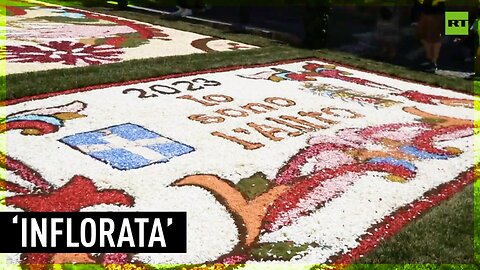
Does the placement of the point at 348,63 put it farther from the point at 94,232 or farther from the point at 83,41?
the point at 94,232

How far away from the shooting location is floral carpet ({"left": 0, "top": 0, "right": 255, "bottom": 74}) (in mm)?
9266

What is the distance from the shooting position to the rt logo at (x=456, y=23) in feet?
35.1

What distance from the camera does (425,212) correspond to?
4.50 m

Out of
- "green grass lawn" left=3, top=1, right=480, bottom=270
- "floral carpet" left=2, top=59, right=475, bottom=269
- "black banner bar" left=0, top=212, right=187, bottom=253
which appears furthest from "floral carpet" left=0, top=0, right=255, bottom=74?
"black banner bar" left=0, top=212, right=187, bottom=253

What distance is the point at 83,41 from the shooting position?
36.2ft

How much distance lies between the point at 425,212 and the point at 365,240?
0.84 metres

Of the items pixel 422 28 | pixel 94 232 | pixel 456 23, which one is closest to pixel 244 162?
pixel 94 232

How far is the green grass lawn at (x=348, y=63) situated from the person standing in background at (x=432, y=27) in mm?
743

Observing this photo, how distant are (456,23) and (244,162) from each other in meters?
8.17

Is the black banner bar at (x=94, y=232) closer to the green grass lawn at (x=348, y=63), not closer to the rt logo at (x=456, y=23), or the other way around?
the green grass lawn at (x=348, y=63)

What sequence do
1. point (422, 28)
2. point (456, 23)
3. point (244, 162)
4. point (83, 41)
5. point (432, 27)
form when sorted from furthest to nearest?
point (456, 23) < point (83, 41) < point (422, 28) < point (432, 27) < point (244, 162)

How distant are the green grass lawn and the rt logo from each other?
164 centimetres

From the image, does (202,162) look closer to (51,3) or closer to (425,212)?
(425,212)

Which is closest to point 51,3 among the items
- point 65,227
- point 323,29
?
point 323,29
